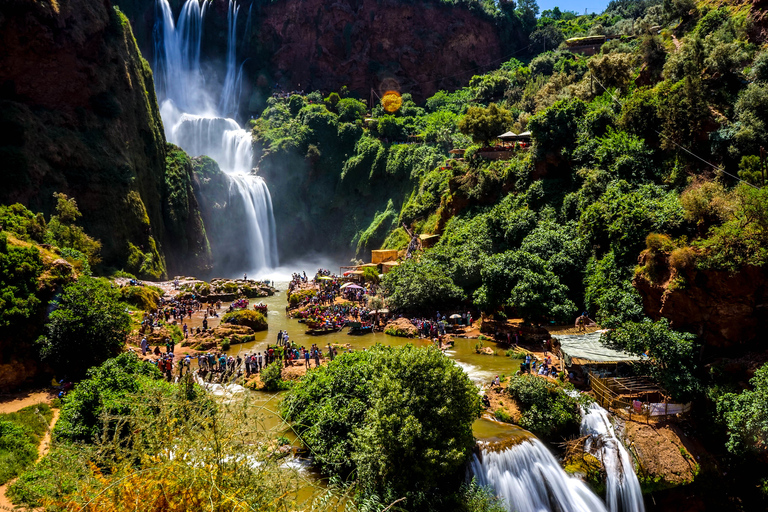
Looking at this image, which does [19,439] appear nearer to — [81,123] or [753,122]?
[753,122]

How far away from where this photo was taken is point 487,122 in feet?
130

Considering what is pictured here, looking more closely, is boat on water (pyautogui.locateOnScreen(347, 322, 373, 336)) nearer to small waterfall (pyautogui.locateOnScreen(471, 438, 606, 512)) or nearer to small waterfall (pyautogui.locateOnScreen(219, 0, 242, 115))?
small waterfall (pyautogui.locateOnScreen(471, 438, 606, 512))

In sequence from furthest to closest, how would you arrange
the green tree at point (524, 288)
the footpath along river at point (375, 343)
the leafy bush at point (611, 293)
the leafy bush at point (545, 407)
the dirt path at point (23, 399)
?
the green tree at point (524, 288), the leafy bush at point (611, 293), the footpath along river at point (375, 343), the dirt path at point (23, 399), the leafy bush at point (545, 407)

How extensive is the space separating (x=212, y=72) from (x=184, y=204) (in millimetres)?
37045

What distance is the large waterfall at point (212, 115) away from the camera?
57688 mm

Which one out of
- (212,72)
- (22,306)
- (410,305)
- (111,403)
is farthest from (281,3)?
(111,403)

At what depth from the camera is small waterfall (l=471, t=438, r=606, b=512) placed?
1329 centimetres

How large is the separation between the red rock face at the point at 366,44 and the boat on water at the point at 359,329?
2114 inches

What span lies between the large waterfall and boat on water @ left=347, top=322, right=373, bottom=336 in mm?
30618

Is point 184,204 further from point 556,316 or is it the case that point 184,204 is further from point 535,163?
point 556,316

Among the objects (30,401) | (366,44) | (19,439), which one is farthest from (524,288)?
(366,44)

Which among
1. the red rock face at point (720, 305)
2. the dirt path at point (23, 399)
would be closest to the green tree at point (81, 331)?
the dirt path at point (23, 399)

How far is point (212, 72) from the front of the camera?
2980 inches

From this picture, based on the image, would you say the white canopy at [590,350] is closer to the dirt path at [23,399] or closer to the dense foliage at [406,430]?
the dense foliage at [406,430]
